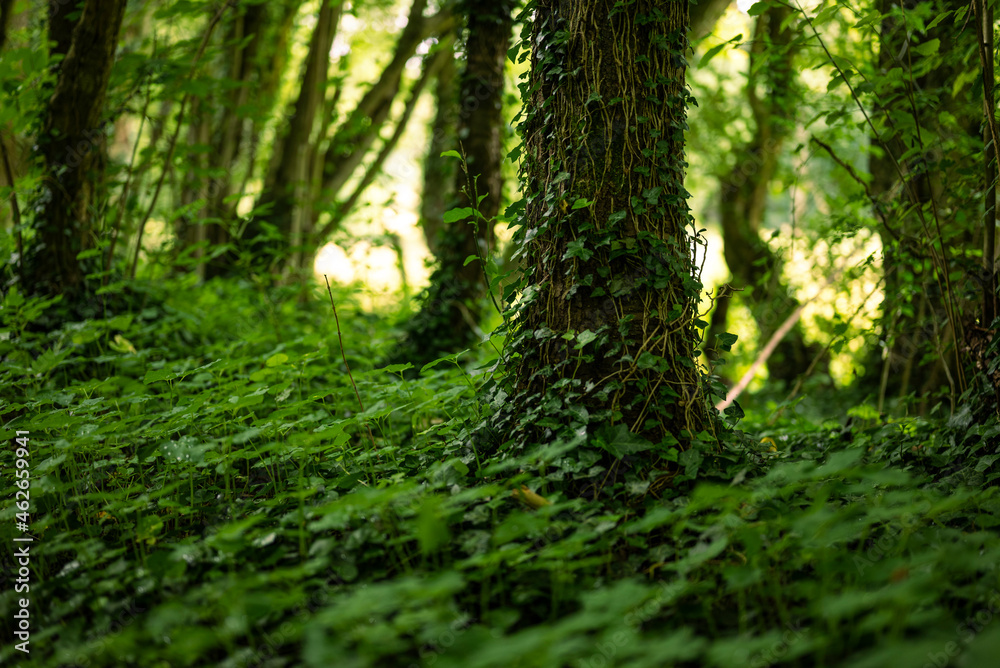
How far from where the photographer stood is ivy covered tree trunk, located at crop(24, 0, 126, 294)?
13.6 ft

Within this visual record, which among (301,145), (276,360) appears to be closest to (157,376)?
(276,360)

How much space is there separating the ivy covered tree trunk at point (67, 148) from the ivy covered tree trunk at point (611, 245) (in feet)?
10.8

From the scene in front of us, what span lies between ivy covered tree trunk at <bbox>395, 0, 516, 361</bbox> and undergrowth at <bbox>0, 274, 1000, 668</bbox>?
2.11 m

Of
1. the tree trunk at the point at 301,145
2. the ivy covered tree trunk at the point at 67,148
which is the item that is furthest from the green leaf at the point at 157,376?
the tree trunk at the point at 301,145

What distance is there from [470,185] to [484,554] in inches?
141

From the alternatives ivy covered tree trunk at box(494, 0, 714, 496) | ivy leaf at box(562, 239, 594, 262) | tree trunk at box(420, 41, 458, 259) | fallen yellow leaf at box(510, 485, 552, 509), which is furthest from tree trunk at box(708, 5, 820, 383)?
fallen yellow leaf at box(510, 485, 552, 509)

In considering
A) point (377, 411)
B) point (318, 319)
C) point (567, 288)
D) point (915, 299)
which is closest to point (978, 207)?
point (915, 299)

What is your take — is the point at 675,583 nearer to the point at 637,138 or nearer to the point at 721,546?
the point at 721,546

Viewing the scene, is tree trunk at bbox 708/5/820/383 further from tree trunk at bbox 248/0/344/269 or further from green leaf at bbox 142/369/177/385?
green leaf at bbox 142/369/177/385

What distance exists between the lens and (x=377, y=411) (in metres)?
2.54

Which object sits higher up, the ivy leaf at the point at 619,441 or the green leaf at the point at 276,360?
the green leaf at the point at 276,360

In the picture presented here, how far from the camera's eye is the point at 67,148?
420 cm

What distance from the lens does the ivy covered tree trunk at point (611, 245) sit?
2.31m
